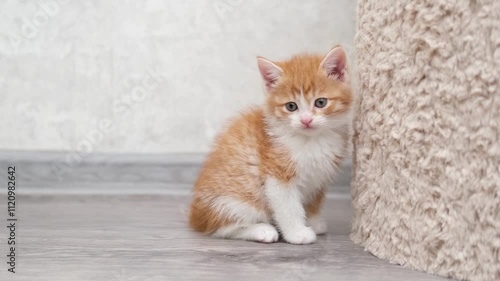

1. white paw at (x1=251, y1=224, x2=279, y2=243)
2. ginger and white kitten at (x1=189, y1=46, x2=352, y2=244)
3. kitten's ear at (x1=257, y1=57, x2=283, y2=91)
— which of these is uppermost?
kitten's ear at (x1=257, y1=57, x2=283, y2=91)

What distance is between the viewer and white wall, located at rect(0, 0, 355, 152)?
212 centimetres

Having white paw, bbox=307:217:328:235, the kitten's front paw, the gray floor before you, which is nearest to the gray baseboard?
the gray floor

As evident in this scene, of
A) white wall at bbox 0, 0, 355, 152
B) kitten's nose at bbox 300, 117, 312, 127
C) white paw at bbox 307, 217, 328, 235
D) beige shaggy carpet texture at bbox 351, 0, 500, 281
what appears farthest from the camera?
white wall at bbox 0, 0, 355, 152

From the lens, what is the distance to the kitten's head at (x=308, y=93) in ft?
4.63

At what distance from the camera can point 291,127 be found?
143cm

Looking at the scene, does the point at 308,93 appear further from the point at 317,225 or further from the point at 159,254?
the point at 159,254

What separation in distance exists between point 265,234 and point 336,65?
0.44 m

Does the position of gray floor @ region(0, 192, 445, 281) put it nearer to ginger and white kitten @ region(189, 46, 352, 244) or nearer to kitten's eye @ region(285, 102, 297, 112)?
ginger and white kitten @ region(189, 46, 352, 244)

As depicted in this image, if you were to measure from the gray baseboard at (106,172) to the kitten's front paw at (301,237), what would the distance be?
726 mm

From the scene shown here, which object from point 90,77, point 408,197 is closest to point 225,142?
point 408,197

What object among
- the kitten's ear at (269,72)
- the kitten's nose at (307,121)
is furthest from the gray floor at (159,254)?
the kitten's ear at (269,72)

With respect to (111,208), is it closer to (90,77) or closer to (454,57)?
(90,77)

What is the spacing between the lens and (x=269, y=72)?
4.89 ft

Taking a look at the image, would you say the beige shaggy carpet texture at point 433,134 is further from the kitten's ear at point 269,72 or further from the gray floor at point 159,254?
the kitten's ear at point 269,72
